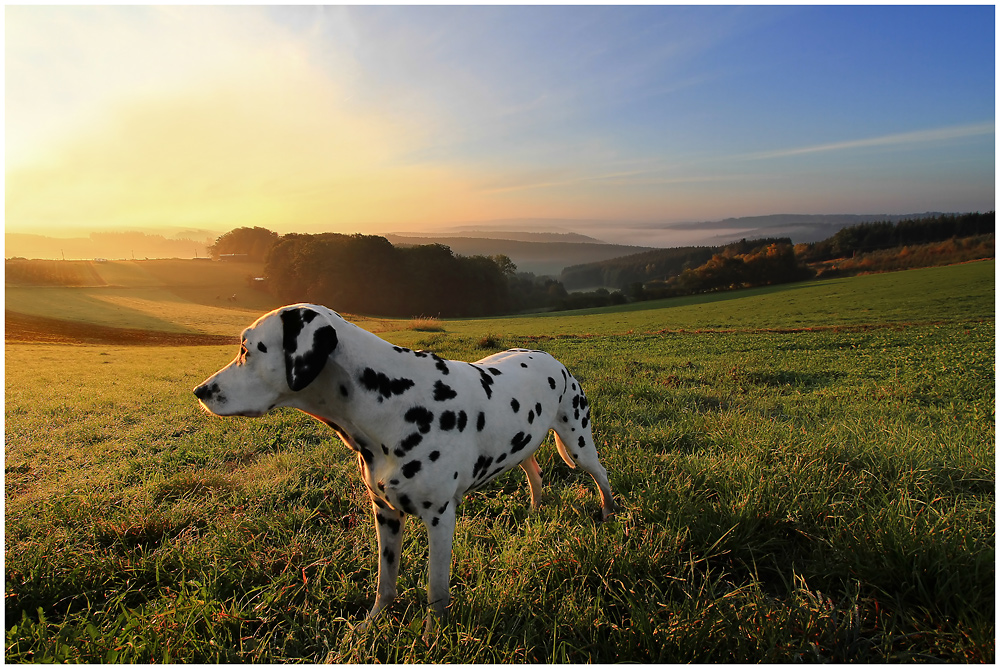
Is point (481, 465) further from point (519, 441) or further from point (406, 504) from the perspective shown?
point (406, 504)

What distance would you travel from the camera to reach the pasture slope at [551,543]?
2254 mm

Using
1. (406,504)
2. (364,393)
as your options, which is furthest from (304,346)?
(406,504)

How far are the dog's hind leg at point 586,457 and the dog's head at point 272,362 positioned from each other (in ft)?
7.06

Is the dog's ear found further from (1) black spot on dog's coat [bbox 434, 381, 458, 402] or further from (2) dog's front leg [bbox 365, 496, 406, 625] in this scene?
(2) dog's front leg [bbox 365, 496, 406, 625]

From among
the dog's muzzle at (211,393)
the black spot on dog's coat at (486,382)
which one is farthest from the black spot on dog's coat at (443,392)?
the dog's muzzle at (211,393)

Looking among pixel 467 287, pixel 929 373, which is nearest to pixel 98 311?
pixel 467 287

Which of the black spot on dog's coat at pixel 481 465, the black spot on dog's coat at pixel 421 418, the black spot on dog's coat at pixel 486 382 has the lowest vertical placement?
the black spot on dog's coat at pixel 481 465

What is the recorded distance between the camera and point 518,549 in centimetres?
298

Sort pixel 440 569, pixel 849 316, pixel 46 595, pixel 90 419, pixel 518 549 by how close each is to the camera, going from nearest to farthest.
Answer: pixel 440 569, pixel 46 595, pixel 518 549, pixel 90 419, pixel 849 316

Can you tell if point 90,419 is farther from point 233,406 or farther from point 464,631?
point 464,631

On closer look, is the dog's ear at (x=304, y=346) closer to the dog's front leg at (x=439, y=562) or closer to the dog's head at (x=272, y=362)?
the dog's head at (x=272, y=362)

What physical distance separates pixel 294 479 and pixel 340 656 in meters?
2.46

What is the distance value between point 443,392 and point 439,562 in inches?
39.9

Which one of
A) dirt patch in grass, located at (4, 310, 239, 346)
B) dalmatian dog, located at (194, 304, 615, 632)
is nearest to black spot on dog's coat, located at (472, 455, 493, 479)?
dalmatian dog, located at (194, 304, 615, 632)
